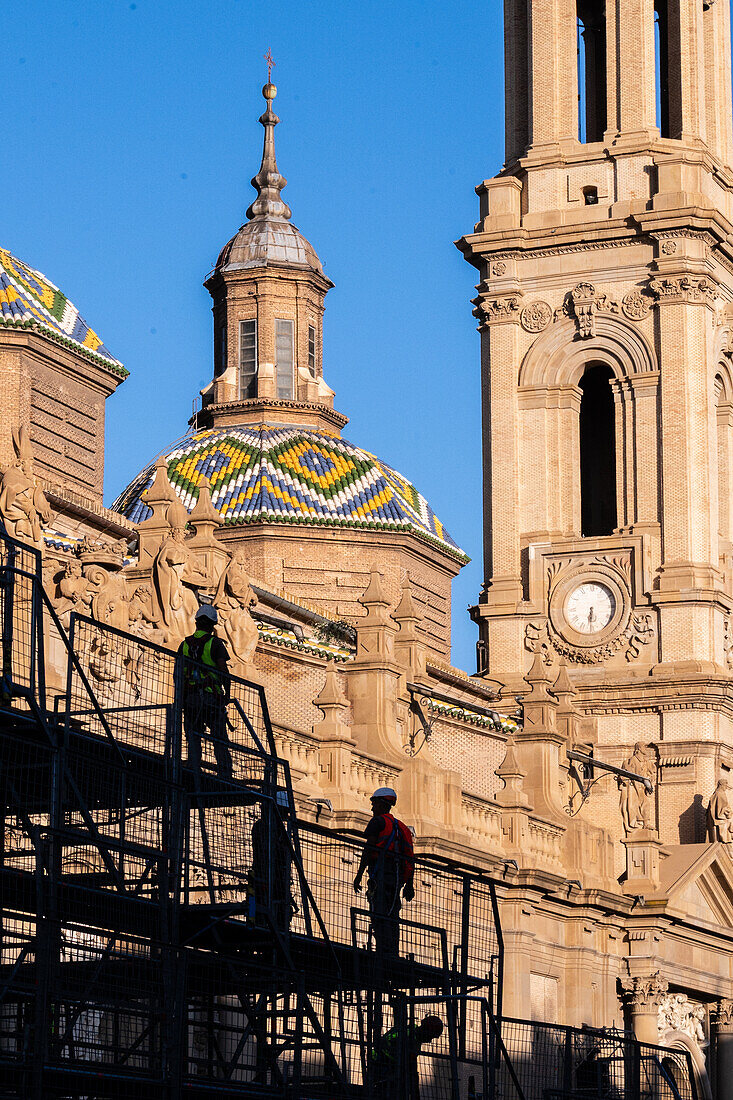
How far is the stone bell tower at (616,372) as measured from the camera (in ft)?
165

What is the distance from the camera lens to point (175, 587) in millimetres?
30406

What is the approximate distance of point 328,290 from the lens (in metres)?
65.2

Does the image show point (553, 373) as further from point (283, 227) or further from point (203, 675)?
point (203, 675)

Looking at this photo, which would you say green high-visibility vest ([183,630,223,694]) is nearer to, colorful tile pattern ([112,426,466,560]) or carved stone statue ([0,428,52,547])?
carved stone statue ([0,428,52,547])

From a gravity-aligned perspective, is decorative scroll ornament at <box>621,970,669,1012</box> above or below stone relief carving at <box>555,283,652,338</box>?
below

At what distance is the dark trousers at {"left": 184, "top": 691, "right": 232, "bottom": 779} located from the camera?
17.7 metres

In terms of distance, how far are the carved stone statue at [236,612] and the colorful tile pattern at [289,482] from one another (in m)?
24.0

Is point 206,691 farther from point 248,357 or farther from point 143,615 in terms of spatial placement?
point 248,357

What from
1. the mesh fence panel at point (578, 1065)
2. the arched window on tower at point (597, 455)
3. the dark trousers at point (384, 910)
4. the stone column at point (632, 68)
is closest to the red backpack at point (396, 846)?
the dark trousers at point (384, 910)

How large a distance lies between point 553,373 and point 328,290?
13.5m

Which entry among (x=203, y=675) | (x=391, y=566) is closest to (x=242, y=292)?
(x=391, y=566)

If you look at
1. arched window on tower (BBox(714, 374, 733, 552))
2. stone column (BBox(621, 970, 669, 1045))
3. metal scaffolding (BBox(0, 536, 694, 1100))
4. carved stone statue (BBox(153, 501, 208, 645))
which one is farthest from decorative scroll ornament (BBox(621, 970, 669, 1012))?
metal scaffolding (BBox(0, 536, 694, 1100))

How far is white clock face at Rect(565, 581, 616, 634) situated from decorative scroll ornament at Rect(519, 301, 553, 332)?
6.13 metres

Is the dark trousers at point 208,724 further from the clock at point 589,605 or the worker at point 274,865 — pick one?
the clock at point 589,605
